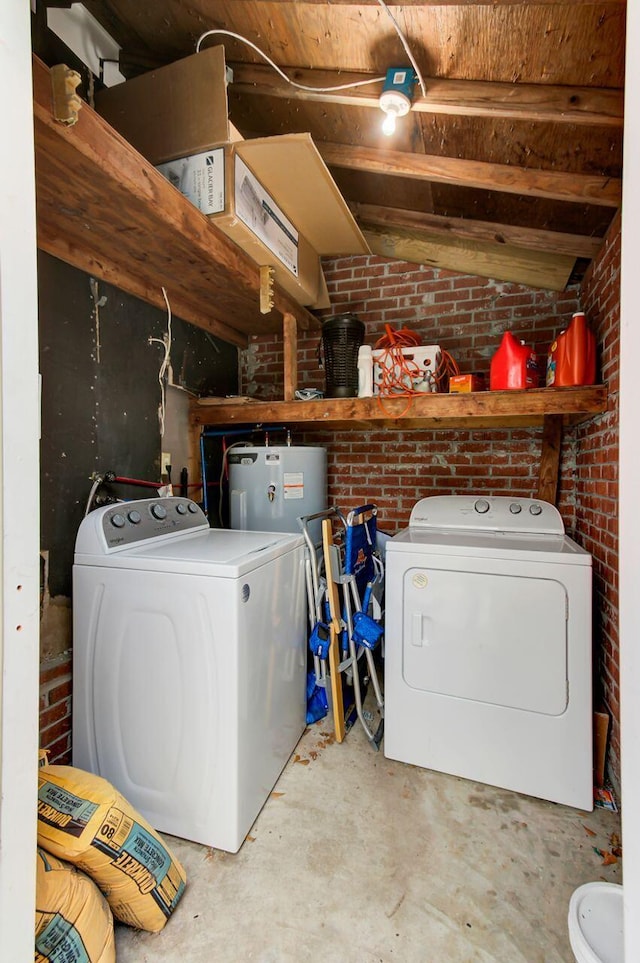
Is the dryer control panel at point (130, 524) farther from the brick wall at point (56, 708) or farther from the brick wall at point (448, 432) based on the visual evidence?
the brick wall at point (448, 432)

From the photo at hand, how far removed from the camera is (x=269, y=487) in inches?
98.7

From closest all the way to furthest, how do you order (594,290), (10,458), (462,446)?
(10,458) → (594,290) → (462,446)

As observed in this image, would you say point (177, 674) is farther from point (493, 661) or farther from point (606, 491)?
point (606, 491)

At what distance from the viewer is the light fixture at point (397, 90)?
1.47 metres

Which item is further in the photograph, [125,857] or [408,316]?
[408,316]

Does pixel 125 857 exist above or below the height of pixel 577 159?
below

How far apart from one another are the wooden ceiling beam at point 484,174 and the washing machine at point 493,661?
1419 millimetres

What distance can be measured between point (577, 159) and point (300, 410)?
154 cm

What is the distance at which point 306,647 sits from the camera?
2.22m

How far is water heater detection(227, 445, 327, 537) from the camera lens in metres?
2.51

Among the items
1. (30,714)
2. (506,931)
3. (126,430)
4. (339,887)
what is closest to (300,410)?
(126,430)

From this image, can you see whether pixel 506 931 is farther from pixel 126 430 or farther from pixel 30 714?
pixel 126 430

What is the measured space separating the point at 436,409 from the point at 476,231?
103 centimetres

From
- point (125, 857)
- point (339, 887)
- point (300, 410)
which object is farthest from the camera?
point (300, 410)
